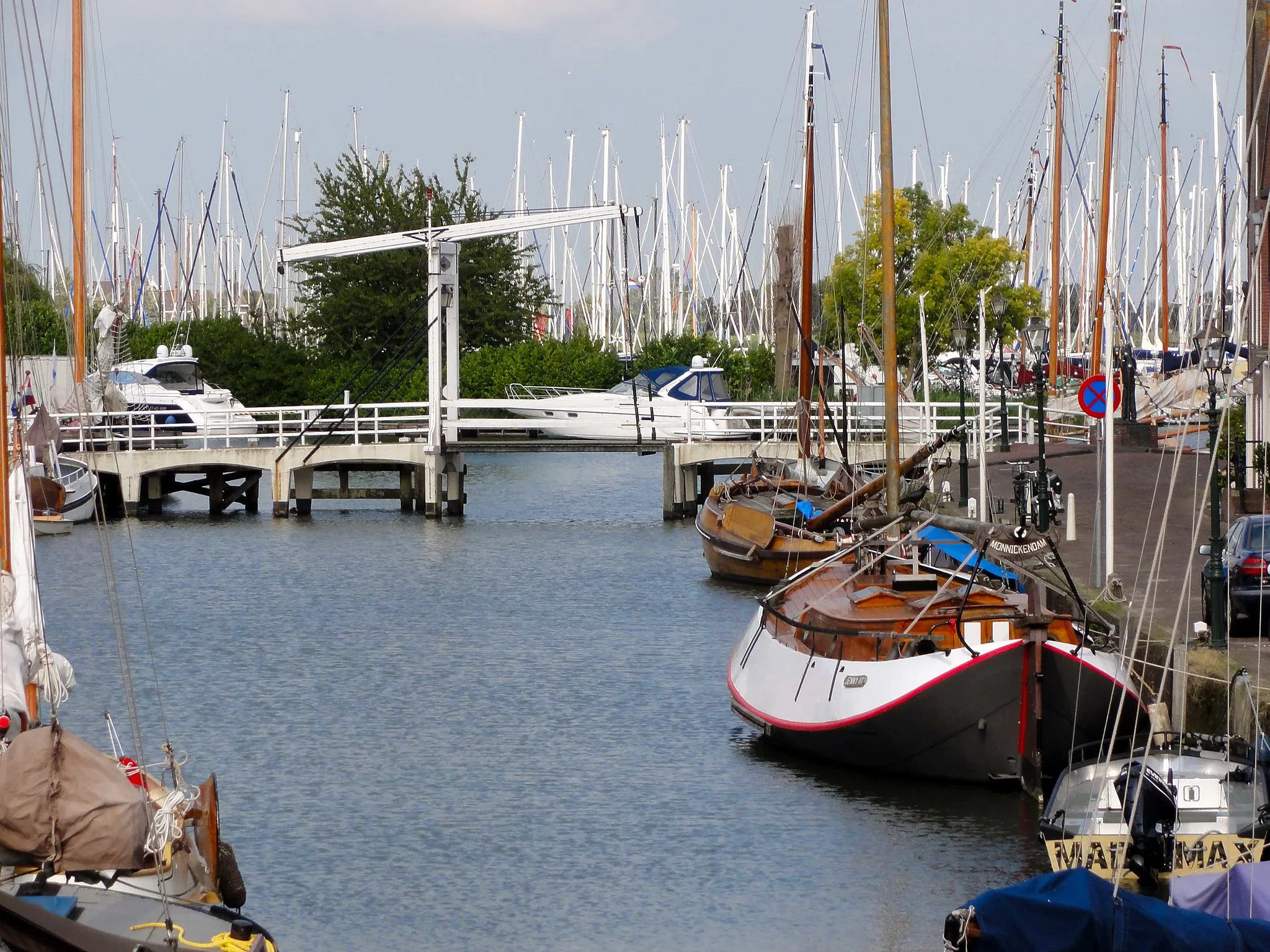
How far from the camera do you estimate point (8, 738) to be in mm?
13648

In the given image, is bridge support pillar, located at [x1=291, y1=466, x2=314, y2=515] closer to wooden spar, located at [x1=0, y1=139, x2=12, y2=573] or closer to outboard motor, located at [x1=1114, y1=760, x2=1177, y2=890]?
wooden spar, located at [x1=0, y1=139, x2=12, y2=573]

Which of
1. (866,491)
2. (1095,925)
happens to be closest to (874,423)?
(866,491)

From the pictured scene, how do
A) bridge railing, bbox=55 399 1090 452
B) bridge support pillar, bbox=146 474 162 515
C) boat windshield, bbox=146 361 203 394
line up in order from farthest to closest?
boat windshield, bbox=146 361 203 394, bridge support pillar, bbox=146 474 162 515, bridge railing, bbox=55 399 1090 452

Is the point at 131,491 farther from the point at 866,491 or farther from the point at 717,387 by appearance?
the point at 866,491

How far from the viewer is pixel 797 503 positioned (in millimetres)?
36500

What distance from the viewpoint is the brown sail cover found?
11.8 m

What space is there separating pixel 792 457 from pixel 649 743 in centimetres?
2558

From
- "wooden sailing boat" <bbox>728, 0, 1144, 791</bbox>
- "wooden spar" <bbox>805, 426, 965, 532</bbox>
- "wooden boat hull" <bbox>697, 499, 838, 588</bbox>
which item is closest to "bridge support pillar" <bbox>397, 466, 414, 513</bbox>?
"wooden boat hull" <bbox>697, 499, 838, 588</bbox>

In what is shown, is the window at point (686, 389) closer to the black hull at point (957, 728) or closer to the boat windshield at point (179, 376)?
the boat windshield at point (179, 376)

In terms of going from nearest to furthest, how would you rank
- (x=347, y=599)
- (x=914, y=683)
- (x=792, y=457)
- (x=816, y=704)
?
1. (x=914, y=683)
2. (x=816, y=704)
3. (x=347, y=599)
4. (x=792, y=457)

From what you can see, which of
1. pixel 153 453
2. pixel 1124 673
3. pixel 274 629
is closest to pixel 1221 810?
pixel 1124 673

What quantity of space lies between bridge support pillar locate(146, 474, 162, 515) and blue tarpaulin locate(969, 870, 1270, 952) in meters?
43.9

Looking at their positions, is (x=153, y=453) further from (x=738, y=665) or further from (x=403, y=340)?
(x=738, y=665)

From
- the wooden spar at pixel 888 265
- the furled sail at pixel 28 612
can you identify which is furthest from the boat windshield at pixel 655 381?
the furled sail at pixel 28 612
